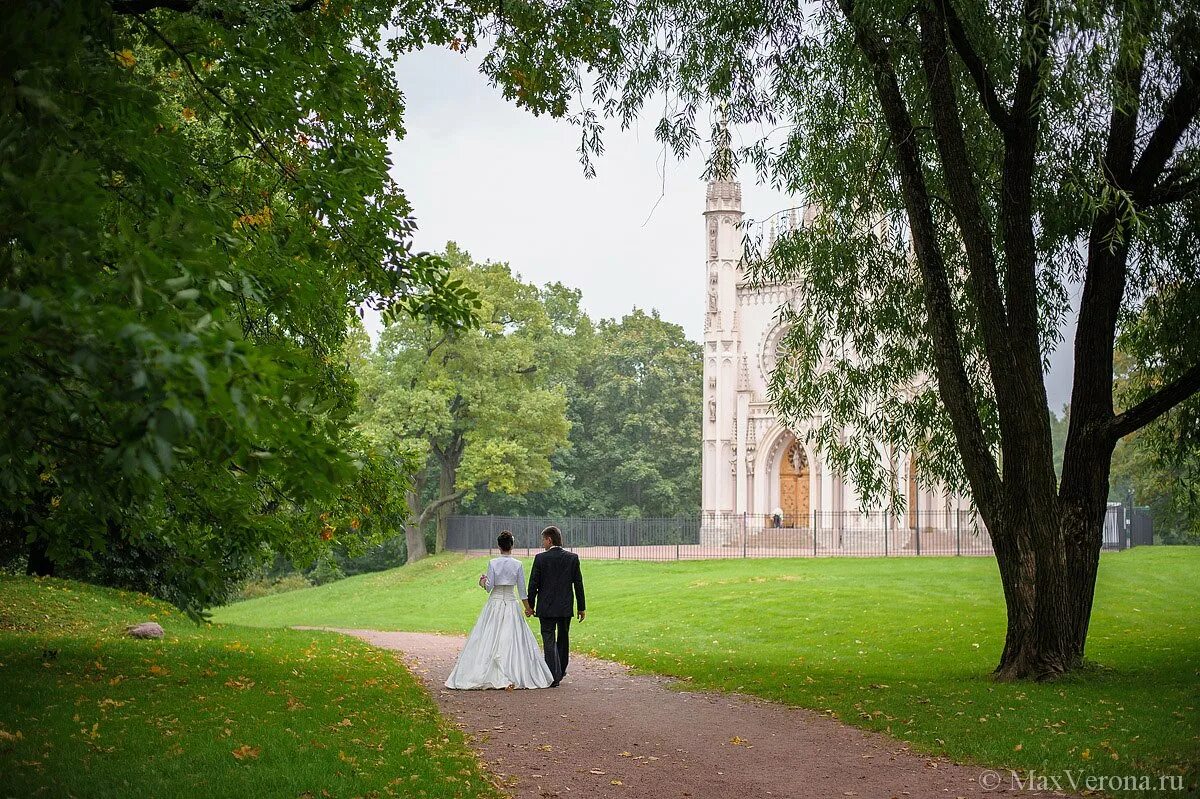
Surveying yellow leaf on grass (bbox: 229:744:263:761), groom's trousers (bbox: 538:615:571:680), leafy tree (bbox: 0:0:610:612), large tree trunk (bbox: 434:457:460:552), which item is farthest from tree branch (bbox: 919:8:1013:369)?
large tree trunk (bbox: 434:457:460:552)

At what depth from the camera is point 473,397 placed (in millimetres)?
41531

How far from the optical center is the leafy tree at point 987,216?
11398 millimetres

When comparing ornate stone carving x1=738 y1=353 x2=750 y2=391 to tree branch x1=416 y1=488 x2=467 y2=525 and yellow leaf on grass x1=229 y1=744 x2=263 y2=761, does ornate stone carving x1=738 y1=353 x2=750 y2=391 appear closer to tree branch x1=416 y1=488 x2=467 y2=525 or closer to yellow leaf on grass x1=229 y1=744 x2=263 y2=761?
tree branch x1=416 y1=488 x2=467 y2=525

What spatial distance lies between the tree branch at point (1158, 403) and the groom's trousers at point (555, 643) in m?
6.20

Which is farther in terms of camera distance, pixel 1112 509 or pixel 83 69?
pixel 1112 509

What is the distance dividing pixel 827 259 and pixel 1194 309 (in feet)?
13.7

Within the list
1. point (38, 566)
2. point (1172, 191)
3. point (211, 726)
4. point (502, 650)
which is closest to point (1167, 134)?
point (1172, 191)

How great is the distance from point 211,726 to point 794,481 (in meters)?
38.6

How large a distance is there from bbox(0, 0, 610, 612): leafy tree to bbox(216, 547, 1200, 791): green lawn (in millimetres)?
5316

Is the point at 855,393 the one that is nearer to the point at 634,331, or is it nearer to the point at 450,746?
the point at 450,746

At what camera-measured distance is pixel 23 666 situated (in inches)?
393

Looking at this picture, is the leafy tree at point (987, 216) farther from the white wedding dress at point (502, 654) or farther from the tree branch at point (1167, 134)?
the white wedding dress at point (502, 654)

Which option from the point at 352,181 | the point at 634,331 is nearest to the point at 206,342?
the point at 352,181

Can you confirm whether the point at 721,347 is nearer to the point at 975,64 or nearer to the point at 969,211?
the point at 969,211
